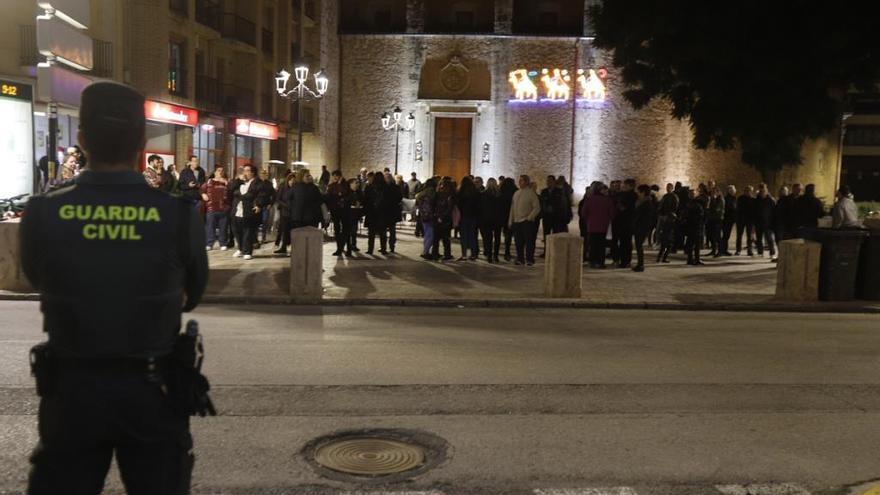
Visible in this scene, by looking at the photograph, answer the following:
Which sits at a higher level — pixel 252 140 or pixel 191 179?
pixel 252 140

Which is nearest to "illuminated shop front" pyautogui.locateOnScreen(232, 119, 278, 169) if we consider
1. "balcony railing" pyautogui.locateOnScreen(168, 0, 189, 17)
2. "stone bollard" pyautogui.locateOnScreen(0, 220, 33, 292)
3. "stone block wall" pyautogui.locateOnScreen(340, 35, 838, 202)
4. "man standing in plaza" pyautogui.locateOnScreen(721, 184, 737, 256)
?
"stone block wall" pyautogui.locateOnScreen(340, 35, 838, 202)

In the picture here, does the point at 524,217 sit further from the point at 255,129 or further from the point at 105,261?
the point at 255,129

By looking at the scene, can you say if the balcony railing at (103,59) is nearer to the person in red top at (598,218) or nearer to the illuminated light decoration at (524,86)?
the person in red top at (598,218)

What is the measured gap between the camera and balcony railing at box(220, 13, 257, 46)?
33097 mm

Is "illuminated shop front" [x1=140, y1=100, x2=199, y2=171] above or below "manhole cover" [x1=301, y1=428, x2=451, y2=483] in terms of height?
above

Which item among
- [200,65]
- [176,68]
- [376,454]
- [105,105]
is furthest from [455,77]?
[105,105]

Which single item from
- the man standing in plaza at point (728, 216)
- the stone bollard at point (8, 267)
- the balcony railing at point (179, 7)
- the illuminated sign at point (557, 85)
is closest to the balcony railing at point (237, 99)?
the balcony railing at point (179, 7)

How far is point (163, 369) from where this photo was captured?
2.47m

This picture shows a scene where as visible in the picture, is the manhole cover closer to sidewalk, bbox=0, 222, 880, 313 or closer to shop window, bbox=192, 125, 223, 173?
sidewalk, bbox=0, 222, 880, 313

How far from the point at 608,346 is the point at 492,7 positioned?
33015 mm

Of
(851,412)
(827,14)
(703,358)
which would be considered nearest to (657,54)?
(827,14)

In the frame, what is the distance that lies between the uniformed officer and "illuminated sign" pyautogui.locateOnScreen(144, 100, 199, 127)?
2417 cm

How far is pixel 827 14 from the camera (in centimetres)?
1573

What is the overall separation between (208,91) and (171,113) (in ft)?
18.1
